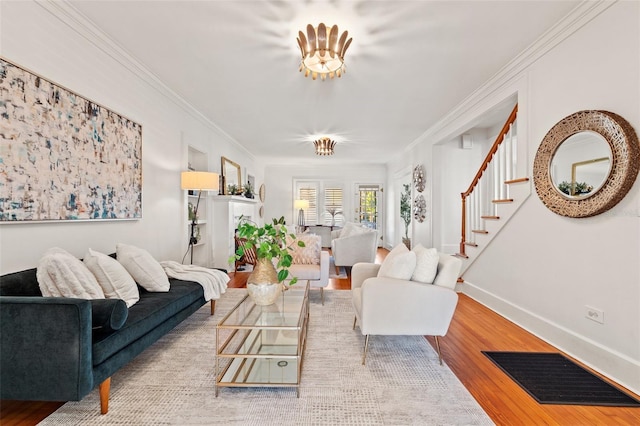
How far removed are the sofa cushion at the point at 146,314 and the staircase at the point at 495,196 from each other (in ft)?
10.8

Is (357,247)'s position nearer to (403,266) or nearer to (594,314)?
(403,266)

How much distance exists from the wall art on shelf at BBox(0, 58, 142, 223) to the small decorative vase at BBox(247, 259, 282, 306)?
1579mm

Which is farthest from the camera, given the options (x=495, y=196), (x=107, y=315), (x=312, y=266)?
(x=495, y=196)

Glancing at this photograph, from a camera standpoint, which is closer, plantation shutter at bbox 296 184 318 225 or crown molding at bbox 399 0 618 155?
crown molding at bbox 399 0 618 155

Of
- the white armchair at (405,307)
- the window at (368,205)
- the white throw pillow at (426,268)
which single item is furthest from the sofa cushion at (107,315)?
the window at (368,205)

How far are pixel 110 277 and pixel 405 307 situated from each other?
2176 millimetres

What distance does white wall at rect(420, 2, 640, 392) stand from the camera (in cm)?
195

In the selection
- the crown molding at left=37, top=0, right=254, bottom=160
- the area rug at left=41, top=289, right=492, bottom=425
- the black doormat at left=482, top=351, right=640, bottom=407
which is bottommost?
the black doormat at left=482, top=351, right=640, bottom=407

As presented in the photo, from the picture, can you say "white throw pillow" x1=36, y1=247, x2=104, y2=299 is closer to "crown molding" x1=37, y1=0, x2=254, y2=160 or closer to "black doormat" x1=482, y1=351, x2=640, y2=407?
"crown molding" x1=37, y1=0, x2=254, y2=160

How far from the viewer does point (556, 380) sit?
79.0 inches

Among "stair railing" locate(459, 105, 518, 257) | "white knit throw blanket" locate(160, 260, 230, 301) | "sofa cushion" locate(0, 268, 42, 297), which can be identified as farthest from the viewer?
"stair railing" locate(459, 105, 518, 257)

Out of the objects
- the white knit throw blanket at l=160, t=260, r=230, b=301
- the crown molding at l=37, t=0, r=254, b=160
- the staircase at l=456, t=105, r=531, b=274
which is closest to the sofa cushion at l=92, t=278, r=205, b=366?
the white knit throw blanket at l=160, t=260, r=230, b=301

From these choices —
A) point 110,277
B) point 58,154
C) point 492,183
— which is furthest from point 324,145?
point 110,277

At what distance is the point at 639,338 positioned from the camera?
1.87m
